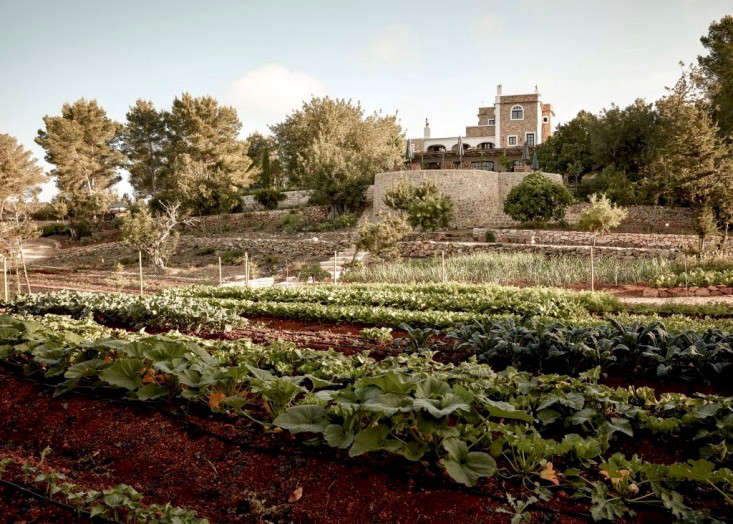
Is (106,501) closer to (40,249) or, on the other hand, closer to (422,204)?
(422,204)

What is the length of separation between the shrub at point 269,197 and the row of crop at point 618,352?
96.2ft

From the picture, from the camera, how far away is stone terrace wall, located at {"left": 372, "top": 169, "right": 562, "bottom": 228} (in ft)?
89.0

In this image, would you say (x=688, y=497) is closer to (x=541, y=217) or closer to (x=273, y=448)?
(x=273, y=448)

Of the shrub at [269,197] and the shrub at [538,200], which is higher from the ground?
the shrub at [269,197]

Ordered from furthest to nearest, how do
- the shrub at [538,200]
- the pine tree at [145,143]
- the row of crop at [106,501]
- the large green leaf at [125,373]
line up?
the pine tree at [145,143], the shrub at [538,200], the large green leaf at [125,373], the row of crop at [106,501]

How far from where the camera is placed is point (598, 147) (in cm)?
3033

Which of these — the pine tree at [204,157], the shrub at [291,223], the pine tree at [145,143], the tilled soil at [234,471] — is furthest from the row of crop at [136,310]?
the pine tree at [145,143]

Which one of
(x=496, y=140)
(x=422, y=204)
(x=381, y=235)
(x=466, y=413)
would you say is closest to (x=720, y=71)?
(x=422, y=204)

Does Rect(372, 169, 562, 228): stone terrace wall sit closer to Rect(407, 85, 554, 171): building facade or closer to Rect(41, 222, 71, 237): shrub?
Rect(407, 85, 554, 171): building facade

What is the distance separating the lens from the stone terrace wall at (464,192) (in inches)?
1069

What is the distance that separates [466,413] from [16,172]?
1279 inches

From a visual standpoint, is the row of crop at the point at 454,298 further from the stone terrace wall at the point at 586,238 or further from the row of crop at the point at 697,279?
the stone terrace wall at the point at 586,238

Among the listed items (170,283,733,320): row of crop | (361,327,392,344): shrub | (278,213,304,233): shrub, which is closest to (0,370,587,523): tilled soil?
(361,327,392,344): shrub

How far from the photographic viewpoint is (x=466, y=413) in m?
2.68
